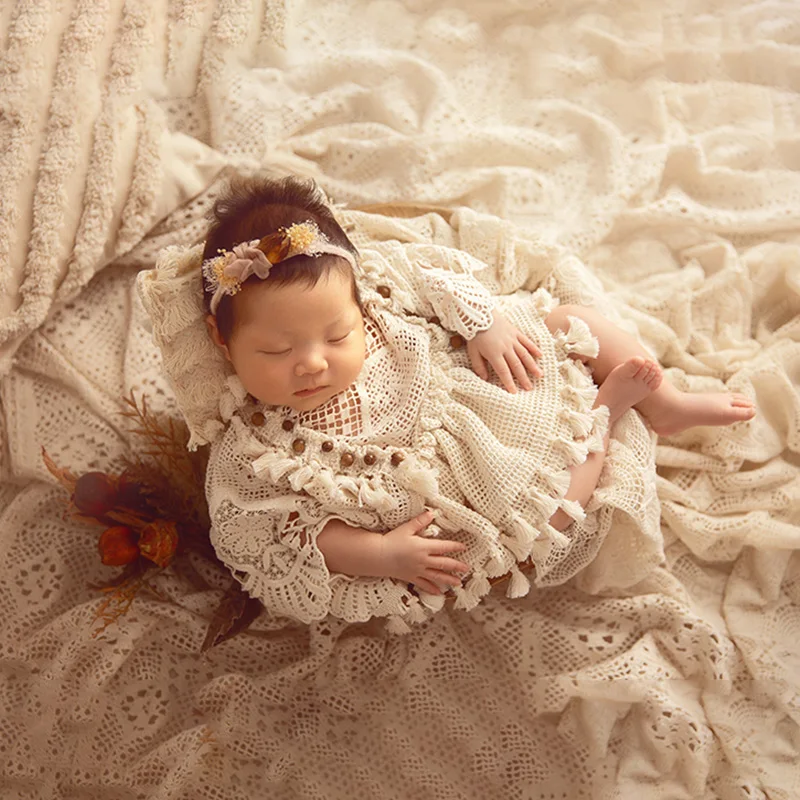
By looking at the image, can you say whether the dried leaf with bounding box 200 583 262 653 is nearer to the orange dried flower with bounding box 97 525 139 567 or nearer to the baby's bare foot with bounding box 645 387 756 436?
the orange dried flower with bounding box 97 525 139 567

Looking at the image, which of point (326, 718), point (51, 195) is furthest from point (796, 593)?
point (51, 195)

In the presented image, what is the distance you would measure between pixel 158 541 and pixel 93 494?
122 mm

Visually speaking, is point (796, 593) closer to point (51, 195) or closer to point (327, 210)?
point (327, 210)

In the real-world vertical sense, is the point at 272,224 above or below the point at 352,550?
above

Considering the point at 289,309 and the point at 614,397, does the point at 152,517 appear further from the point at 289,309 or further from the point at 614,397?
the point at 614,397

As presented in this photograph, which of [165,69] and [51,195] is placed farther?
[165,69]

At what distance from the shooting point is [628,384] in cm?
129

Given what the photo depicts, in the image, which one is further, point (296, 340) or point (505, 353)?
point (505, 353)

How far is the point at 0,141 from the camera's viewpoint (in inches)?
57.6

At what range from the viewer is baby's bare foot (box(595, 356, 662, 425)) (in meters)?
1.27

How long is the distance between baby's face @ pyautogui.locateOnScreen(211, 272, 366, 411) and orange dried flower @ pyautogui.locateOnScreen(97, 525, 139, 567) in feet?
1.08

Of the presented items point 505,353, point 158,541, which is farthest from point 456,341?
point 158,541

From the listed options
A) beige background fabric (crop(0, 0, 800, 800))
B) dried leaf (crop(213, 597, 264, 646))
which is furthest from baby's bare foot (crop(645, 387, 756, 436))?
dried leaf (crop(213, 597, 264, 646))

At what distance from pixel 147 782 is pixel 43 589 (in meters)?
0.36
